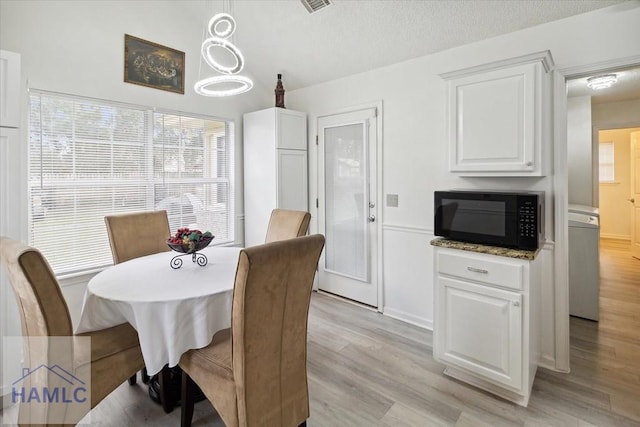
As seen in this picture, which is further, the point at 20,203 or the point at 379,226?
the point at 379,226

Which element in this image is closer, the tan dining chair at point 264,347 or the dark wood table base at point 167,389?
the tan dining chair at point 264,347

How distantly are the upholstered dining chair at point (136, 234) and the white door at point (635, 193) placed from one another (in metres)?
6.89

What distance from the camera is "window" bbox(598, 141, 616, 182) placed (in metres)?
6.64

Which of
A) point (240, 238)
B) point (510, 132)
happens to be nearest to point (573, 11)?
point (510, 132)

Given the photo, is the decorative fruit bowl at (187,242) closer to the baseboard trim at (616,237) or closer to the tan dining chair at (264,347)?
the tan dining chair at (264,347)

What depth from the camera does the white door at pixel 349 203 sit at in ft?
11.1

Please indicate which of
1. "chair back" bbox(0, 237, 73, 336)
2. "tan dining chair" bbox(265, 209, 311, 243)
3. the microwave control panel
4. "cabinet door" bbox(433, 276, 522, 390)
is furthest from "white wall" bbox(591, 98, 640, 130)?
"chair back" bbox(0, 237, 73, 336)

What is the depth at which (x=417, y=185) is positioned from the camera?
118 inches

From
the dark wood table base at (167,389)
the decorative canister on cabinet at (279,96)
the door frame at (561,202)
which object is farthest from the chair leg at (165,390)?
the decorative canister on cabinet at (279,96)

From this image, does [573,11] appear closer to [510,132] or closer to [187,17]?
[510,132]

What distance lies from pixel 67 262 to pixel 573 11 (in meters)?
4.18

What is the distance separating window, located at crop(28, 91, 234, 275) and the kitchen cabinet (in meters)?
2.60

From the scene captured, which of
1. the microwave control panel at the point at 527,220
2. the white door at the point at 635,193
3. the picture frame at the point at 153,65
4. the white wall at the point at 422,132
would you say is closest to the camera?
the microwave control panel at the point at 527,220

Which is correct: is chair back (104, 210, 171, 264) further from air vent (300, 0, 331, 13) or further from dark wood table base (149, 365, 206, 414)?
air vent (300, 0, 331, 13)
